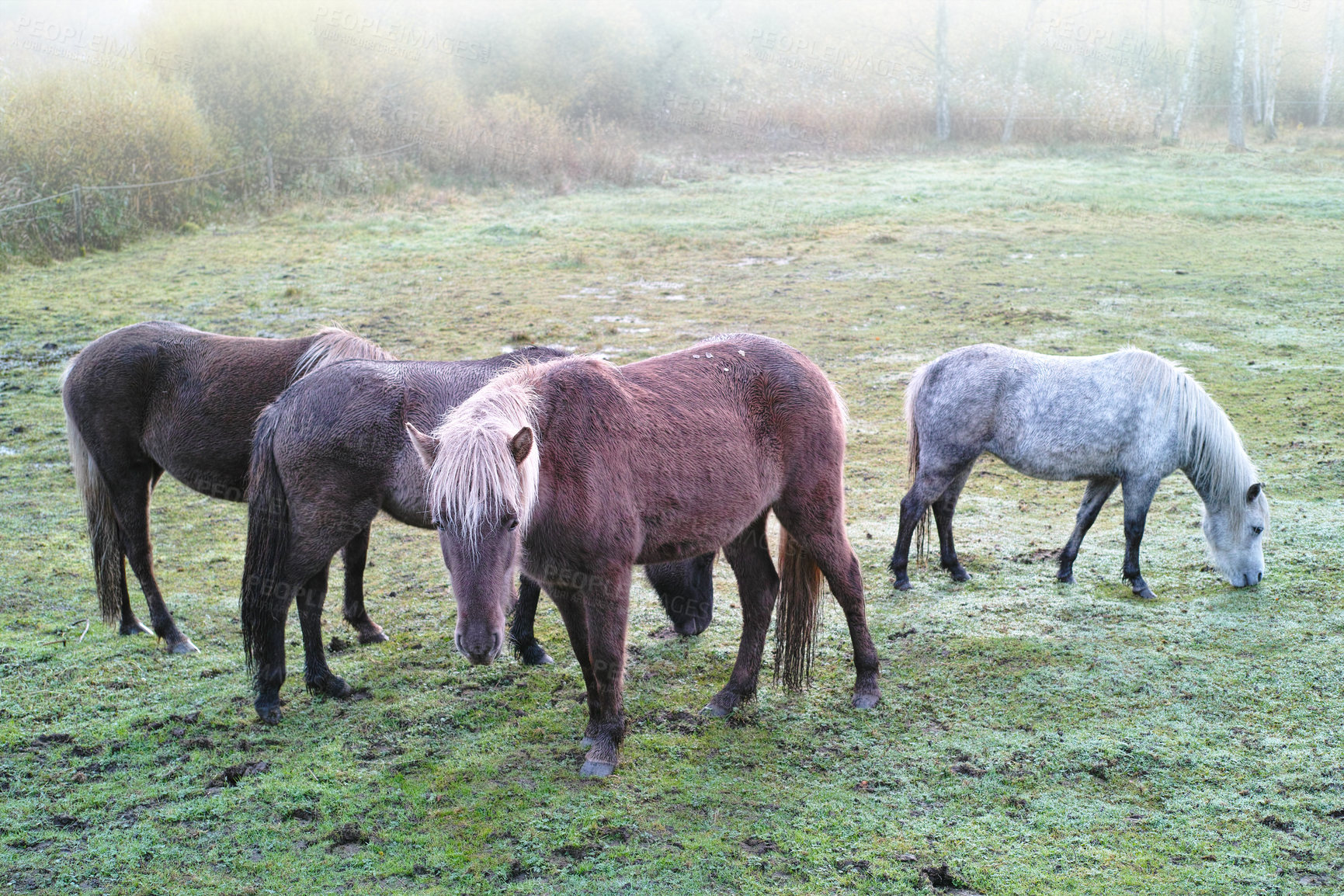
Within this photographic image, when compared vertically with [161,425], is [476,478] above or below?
above

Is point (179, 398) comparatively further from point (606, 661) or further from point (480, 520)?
point (606, 661)

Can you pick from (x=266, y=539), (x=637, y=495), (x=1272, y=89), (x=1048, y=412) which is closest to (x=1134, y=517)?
(x=1048, y=412)

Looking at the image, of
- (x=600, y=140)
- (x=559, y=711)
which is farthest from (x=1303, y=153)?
(x=559, y=711)

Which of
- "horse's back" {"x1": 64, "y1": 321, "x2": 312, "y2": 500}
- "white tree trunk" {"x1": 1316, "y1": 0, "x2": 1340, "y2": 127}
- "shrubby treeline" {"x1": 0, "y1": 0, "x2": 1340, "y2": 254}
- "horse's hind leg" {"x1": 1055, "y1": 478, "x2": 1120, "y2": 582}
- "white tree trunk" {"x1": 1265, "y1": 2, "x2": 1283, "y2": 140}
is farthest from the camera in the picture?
"white tree trunk" {"x1": 1316, "y1": 0, "x2": 1340, "y2": 127}

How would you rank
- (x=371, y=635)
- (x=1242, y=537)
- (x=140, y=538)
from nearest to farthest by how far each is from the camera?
(x=140, y=538)
(x=371, y=635)
(x=1242, y=537)

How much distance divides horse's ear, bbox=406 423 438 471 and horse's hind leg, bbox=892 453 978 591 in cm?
365

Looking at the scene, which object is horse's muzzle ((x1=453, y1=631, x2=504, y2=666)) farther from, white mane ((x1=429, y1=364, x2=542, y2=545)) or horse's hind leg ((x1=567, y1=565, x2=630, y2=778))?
horse's hind leg ((x1=567, y1=565, x2=630, y2=778))

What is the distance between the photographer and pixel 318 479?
4402mm

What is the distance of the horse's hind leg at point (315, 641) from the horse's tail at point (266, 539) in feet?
0.75

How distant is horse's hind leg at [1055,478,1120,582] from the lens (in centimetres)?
621

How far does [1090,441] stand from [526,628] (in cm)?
371

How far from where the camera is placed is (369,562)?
6699 millimetres

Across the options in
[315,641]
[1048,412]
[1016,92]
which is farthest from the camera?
[1016,92]

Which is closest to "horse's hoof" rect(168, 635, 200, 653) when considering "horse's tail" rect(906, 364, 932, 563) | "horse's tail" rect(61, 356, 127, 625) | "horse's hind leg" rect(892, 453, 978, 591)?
"horse's tail" rect(61, 356, 127, 625)
